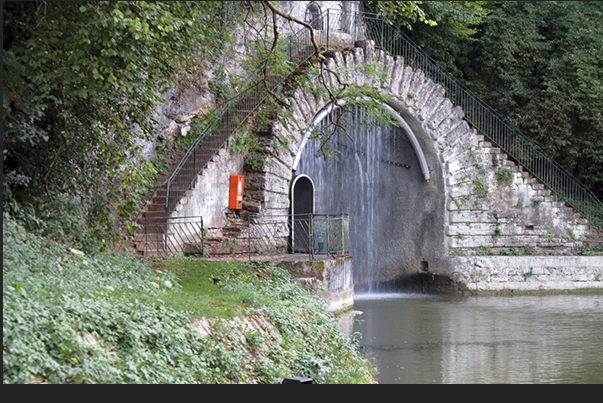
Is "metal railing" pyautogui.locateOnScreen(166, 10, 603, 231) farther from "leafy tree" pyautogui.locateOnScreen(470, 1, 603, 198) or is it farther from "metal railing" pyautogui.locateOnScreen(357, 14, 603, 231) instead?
"leafy tree" pyautogui.locateOnScreen(470, 1, 603, 198)

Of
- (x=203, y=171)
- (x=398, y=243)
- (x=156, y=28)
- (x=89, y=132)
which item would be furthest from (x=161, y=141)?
(x=156, y=28)

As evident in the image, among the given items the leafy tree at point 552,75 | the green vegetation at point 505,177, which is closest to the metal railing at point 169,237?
the green vegetation at point 505,177

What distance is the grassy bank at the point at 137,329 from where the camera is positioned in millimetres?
5094

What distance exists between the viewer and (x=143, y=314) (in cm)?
641

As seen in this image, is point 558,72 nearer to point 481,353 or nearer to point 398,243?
point 398,243

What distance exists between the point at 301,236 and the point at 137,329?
1199 centimetres

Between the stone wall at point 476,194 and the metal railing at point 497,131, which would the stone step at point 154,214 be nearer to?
the stone wall at point 476,194

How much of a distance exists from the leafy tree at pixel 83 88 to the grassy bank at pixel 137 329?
3.41 feet

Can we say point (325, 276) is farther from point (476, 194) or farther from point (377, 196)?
point (476, 194)

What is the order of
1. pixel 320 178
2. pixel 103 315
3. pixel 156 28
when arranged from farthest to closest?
1. pixel 320 178
2. pixel 156 28
3. pixel 103 315

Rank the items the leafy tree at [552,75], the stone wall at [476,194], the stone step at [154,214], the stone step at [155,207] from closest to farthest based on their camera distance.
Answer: the stone step at [154,214] → the stone step at [155,207] → the stone wall at [476,194] → the leafy tree at [552,75]

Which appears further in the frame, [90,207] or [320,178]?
[320,178]

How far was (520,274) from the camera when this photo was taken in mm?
19125

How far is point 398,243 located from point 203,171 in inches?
301
